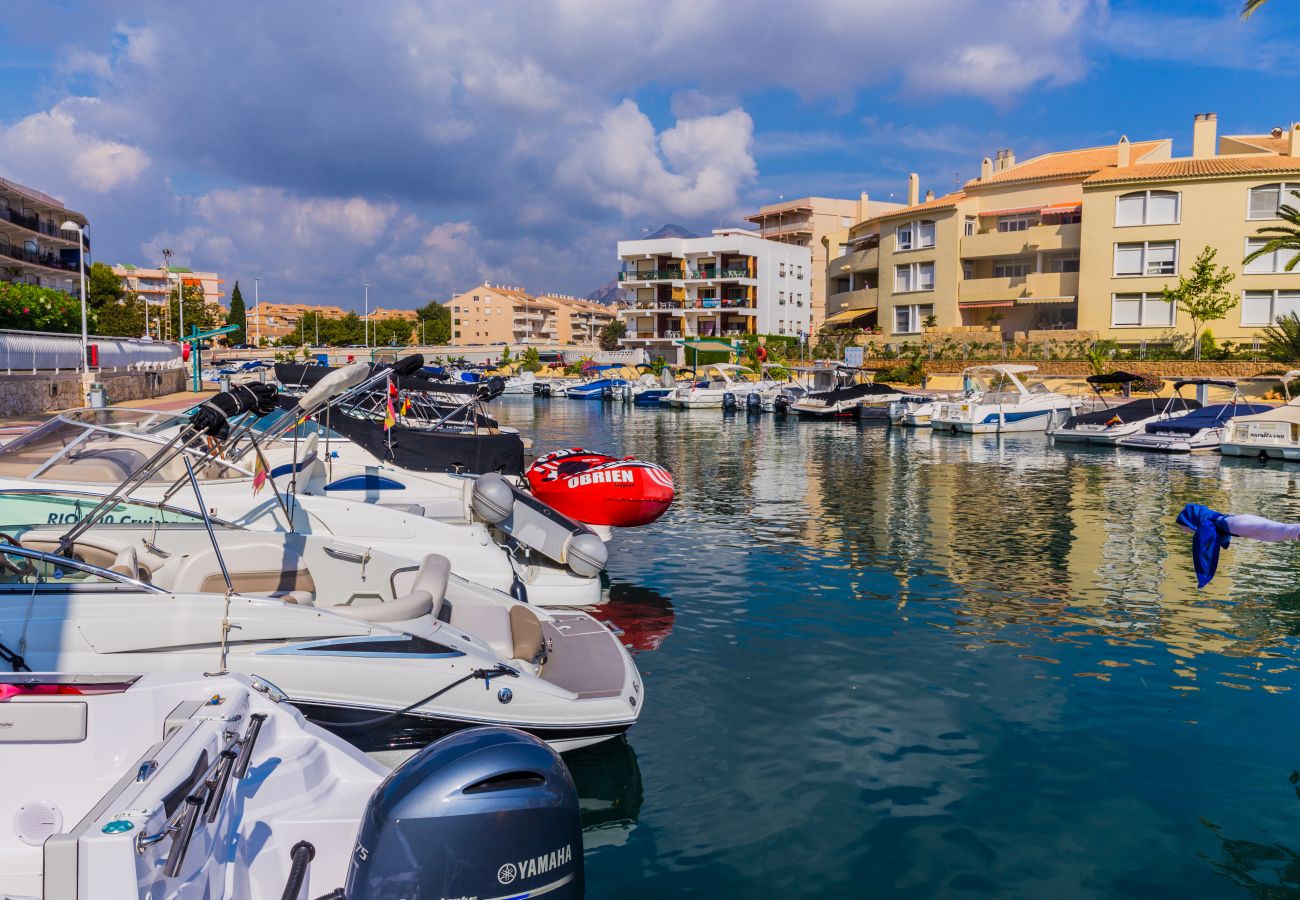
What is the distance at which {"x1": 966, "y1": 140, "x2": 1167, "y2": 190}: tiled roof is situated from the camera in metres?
65.4

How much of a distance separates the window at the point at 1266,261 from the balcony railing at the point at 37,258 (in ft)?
237

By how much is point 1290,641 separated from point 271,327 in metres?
202

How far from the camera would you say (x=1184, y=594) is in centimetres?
1351

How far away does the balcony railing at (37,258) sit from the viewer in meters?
62.1

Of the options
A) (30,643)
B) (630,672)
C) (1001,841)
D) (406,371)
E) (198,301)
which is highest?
(198,301)

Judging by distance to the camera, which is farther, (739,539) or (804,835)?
(739,539)

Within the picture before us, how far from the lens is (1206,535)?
24.2 feet

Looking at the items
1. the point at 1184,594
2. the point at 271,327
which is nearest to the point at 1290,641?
the point at 1184,594

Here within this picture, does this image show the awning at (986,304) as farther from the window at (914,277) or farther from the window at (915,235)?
the window at (915,235)

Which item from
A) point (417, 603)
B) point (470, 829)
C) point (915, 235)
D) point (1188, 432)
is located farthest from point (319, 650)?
point (915, 235)

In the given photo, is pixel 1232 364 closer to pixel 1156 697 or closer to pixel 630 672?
pixel 1156 697

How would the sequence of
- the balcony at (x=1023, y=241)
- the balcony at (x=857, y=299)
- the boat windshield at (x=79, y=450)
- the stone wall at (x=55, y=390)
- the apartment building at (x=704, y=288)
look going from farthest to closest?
the apartment building at (x=704, y=288)
the balcony at (x=857, y=299)
the balcony at (x=1023, y=241)
the stone wall at (x=55, y=390)
the boat windshield at (x=79, y=450)

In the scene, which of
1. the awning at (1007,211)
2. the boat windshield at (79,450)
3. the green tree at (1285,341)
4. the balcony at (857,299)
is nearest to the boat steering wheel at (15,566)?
the boat windshield at (79,450)

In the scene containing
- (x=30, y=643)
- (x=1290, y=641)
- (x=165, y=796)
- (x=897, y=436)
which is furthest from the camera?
(x=897, y=436)
